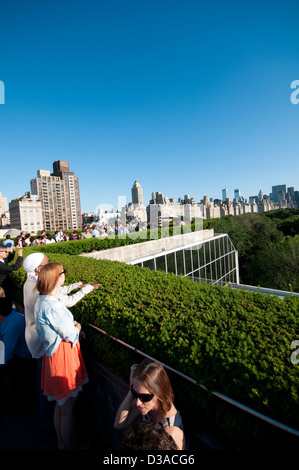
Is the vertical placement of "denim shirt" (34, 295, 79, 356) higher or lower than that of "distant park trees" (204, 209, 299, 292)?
higher

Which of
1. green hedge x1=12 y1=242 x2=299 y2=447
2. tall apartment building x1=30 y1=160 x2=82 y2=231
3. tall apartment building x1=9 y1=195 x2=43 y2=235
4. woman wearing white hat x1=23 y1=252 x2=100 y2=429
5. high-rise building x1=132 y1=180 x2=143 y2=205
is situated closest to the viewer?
green hedge x1=12 y1=242 x2=299 y2=447

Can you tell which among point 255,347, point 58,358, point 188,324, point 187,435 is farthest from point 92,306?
point 255,347

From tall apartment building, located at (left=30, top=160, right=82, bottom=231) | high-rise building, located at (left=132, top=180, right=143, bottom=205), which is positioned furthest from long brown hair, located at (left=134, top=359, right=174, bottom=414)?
high-rise building, located at (left=132, top=180, right=143, bottom=205)

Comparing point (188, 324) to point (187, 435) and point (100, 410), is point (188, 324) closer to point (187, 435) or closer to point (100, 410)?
point (187, 435)

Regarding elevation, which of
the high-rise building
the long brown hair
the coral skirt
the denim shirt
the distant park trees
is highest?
the high-rise building

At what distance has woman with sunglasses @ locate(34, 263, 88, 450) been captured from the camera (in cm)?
255

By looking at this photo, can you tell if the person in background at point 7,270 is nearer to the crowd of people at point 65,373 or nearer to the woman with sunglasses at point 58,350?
the crowd of people at point 65,373

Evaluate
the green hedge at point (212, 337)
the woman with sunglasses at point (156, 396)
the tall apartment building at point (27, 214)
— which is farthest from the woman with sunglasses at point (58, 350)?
the tall apartment building at point (27, 214)

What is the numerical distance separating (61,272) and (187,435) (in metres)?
2.06

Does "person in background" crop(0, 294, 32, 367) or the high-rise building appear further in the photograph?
the high-rise building

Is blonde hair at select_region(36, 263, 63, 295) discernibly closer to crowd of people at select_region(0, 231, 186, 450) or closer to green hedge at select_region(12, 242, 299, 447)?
crowd of people at select_region(0, 231, 186, 450)

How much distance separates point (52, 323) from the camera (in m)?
2.52

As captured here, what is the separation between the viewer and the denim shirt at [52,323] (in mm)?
2535
